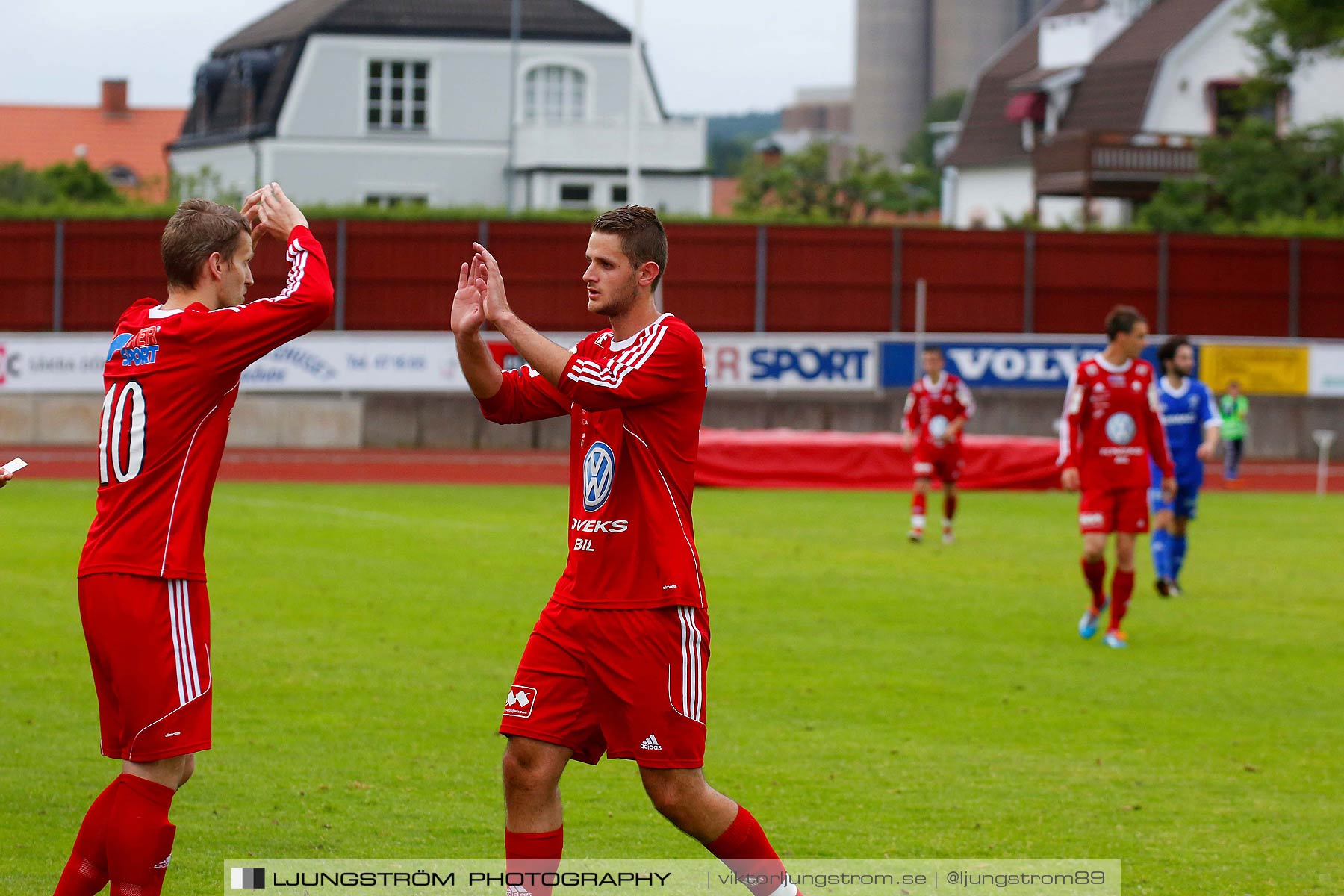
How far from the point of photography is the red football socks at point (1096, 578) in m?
12.2

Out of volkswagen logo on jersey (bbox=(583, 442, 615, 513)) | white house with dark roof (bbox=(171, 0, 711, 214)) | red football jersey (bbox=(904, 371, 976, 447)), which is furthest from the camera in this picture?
white house with dark roof (bbox=(171, 0, 711, 214))

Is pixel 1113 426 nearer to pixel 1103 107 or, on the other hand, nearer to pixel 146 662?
pixel 146 662

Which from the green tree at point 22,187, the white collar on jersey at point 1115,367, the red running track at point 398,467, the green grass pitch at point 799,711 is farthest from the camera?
the green tree at point 22,187

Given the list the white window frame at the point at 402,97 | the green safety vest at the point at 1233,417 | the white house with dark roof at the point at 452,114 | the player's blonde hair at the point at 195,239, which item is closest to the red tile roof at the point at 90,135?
the white house with dark roof at the point at 452,114

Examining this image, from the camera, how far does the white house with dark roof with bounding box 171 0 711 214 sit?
162 feet

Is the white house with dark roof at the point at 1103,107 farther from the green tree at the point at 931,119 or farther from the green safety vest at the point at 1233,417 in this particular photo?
the green tree at the point at 931,119

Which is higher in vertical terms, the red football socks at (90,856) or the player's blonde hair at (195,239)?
the player's blonde hair at (195,239)

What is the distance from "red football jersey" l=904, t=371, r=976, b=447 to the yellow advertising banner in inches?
550

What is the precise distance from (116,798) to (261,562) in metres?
10.6

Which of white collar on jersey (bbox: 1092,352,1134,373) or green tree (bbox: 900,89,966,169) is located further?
green tree (bbox: 900,89,966,169)

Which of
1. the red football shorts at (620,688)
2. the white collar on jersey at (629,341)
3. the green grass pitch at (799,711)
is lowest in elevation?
the green grass pitch at (799,711)

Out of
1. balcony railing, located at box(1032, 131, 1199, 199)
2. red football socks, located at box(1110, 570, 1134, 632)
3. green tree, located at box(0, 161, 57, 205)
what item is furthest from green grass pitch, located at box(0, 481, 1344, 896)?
green tree, located at box(0, 161, 57, 205)

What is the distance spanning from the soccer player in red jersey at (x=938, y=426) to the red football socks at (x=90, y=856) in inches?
582

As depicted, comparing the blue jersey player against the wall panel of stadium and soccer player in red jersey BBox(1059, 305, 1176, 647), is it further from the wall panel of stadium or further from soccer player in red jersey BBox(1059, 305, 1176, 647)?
the wall panel of stadium
